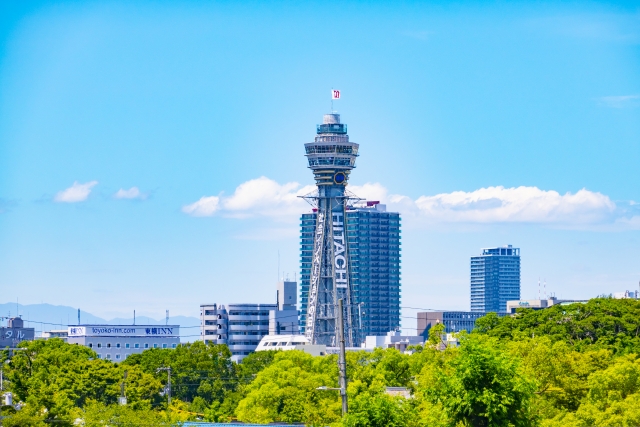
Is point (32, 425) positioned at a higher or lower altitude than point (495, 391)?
lower

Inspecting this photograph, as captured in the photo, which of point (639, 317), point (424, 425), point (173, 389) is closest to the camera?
point (424, 425)

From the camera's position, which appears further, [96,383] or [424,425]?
[96,383]

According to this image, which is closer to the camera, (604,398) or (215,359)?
(604,398)

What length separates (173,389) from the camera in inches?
5625

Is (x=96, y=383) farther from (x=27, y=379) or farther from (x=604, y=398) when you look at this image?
(x=604, y=398)

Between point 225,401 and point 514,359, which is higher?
point 514,359

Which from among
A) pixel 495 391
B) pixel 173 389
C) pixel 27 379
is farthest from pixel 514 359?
pixel 173 389

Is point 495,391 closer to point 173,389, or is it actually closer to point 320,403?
point 320,403

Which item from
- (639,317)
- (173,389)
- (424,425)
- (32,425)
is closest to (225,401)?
(173,389)

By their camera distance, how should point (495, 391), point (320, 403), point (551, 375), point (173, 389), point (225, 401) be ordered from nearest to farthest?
point (495, 391), point (551, 375), point (320, 403), point (225, 401), point (173, 389)

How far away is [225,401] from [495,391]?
280 feet

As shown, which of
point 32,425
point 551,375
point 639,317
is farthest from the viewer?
point 639,317

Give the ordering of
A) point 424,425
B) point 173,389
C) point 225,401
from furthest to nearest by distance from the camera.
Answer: point 173,389
point 225,401
point 424,425

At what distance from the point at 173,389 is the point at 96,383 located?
22.1 m
